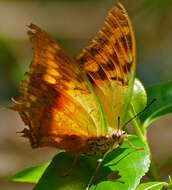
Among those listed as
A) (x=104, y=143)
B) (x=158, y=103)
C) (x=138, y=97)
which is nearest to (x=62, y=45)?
(x=158, y=103)

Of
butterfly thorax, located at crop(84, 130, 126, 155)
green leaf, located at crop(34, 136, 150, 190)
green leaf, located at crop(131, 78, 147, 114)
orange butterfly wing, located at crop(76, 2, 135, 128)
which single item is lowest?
green leaf, located at crop(34, 136, 150, 190)

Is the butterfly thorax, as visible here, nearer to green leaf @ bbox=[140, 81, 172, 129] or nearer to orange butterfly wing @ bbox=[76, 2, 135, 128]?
orange butterfly wing @ bbox=[76, 2, 135, 128]

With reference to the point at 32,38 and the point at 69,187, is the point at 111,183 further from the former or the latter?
the point at 32,38

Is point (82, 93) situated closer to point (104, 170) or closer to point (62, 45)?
point (104, 170)

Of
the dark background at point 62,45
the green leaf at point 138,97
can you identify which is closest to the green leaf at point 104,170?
the green leaf at point 138,97

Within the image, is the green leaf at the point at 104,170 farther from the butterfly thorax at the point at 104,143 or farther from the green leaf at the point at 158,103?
the green leaf at the point at 158,103

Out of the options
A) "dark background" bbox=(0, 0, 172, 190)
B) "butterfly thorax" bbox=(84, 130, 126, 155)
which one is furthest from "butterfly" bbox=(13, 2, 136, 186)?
"dark background" bbox=(0, 0, 172, 190)

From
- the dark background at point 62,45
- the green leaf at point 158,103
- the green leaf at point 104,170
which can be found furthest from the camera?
→ the dark background at point 62,45
